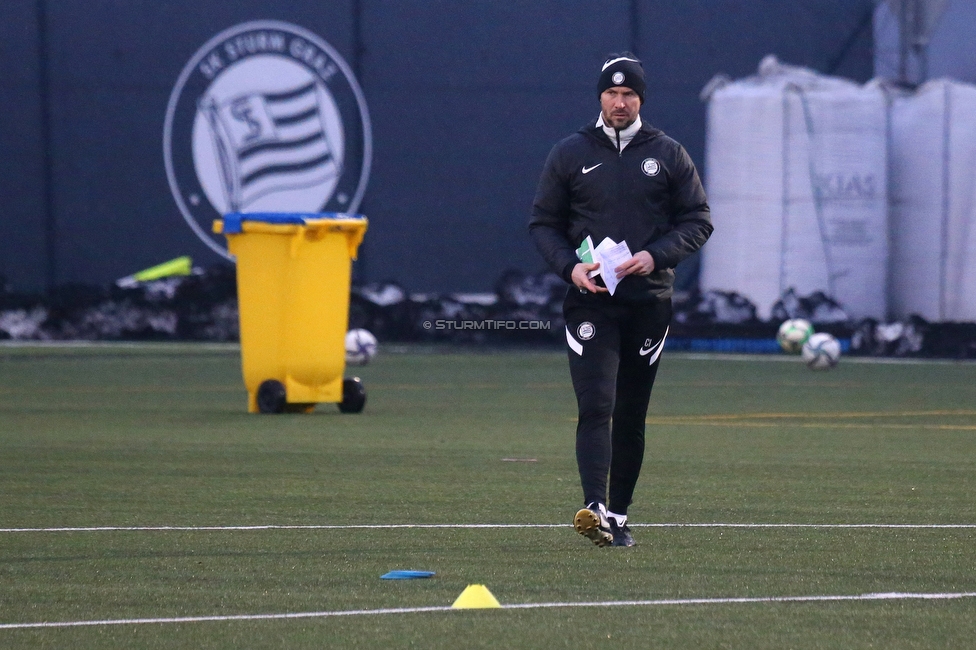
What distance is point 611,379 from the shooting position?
7078mm

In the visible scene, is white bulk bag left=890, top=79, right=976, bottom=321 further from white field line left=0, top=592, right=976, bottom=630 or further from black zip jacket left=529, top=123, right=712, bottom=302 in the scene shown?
white field line left=0, top=592, right=976, bottom=630

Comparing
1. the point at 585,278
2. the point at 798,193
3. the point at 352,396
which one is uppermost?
the point at 585,278

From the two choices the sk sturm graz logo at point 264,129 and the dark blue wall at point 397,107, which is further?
the dark blue wall at point 397,107

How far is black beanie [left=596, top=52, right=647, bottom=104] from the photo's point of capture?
709 cm

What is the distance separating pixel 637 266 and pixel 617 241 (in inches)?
8.0

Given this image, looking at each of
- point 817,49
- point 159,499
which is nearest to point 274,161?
point 817,49

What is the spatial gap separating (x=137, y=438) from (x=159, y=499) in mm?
3586

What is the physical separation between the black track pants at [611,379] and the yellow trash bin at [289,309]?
7.19m

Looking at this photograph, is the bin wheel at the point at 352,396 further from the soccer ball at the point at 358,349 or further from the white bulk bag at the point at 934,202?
the white bulk bag at the point at 934,202

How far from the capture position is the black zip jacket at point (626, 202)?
7.11 metres

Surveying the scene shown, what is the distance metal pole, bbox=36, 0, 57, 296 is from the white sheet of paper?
22.5 m

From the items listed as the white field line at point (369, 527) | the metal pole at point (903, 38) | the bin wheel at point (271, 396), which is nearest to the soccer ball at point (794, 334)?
the metal pole at point (903, 38)

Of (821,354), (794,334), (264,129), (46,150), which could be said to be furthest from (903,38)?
(46,150)

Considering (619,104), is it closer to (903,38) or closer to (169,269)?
(169,269)
